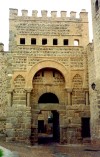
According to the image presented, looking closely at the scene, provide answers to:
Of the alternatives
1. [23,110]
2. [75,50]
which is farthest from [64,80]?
[23,110]

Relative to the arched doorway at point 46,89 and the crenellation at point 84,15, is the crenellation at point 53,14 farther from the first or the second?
the arched doorway at point 46,89

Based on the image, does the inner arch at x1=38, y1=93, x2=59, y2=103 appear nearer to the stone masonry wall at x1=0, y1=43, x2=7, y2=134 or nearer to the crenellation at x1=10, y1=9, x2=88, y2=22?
the stone masonry wall at x1=0, y1=43, x2=7, y2=134

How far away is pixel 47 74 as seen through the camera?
1984 centimetres

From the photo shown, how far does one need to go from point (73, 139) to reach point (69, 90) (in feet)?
9.87

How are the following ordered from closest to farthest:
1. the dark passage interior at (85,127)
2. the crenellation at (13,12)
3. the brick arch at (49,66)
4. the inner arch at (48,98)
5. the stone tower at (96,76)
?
the stone tower at (96,76)
the brick arch at (49,66)
the dark passage interior at (85,127)
the crenellation at (13,12)
the inner arch at (48,98)

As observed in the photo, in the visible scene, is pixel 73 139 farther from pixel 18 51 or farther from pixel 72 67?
pixel 18 51

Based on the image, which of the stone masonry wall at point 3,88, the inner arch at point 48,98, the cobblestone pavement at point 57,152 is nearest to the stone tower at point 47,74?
the inner arch at point 48,98

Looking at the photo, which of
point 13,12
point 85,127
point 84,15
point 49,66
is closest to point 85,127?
point 85,127

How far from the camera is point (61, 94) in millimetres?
19641

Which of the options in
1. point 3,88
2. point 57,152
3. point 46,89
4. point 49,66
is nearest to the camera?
point 57,152

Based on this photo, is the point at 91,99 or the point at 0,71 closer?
the point at 91,99

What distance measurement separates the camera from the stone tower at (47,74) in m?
18.8

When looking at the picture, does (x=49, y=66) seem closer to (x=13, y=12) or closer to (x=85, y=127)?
(x=13, y=12)

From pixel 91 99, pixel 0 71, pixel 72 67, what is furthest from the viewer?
pixel 0 71
